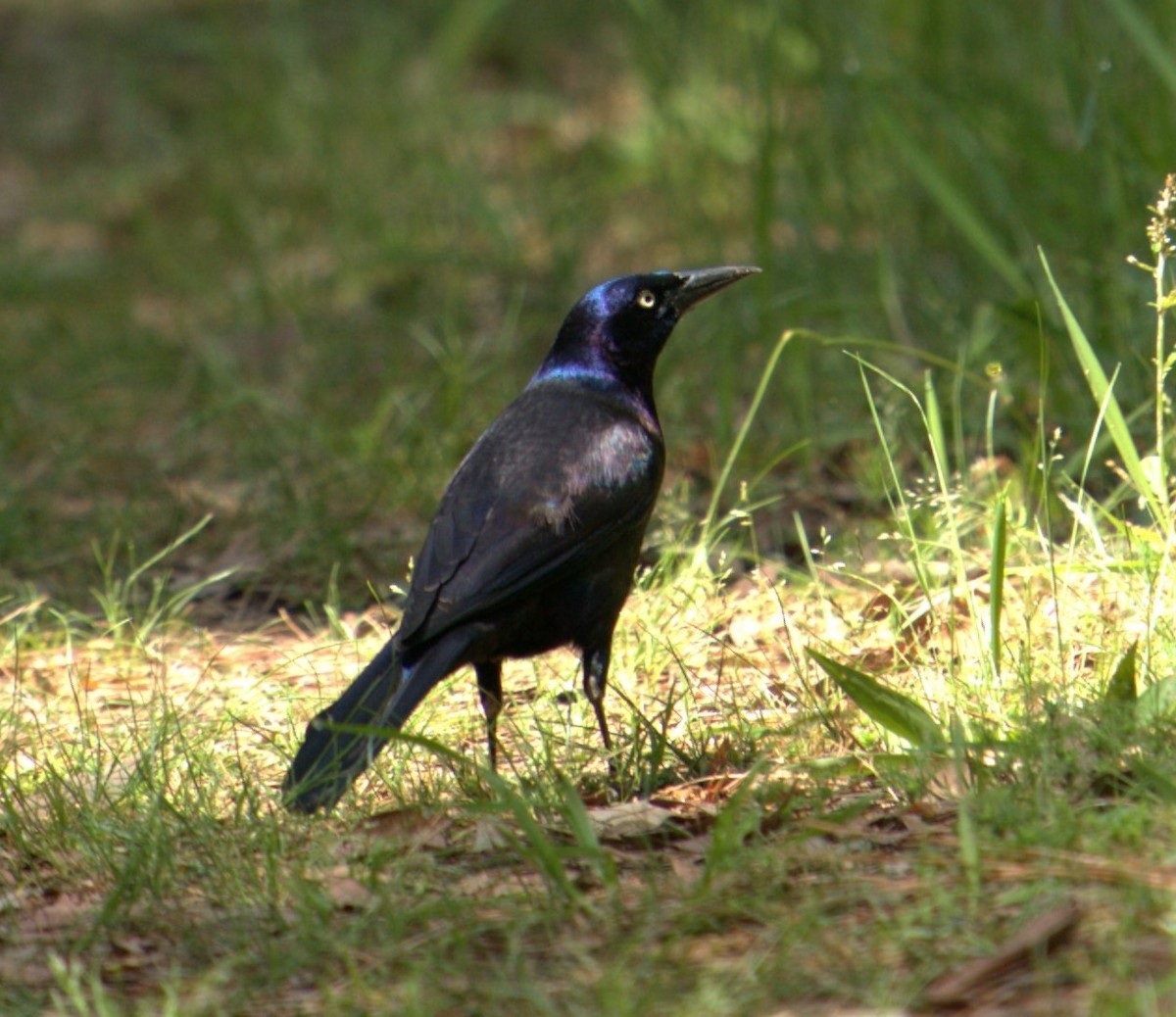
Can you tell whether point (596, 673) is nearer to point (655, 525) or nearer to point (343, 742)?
point (343, 742)

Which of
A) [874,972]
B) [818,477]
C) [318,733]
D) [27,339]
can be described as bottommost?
[874,972]

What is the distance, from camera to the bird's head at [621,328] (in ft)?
12.4

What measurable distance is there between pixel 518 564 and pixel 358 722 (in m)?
0.43

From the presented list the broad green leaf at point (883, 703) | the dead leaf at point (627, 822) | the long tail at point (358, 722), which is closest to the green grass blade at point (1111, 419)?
the broad green leaf at point (883, 703)

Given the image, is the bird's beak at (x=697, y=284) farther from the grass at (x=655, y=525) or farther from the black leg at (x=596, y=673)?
the black leg at (x=596, y=673)

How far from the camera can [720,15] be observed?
21.4ft

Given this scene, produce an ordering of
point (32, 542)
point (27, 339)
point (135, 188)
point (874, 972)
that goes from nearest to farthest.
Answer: point (874, 972), point (32, 542), point (27, 339), point (135, 188)

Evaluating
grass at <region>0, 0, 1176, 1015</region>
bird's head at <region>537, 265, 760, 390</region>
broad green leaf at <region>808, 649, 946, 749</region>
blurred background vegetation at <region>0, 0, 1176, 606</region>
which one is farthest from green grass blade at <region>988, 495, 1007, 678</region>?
bird's head at <region>537, 265, 760, 390</region>

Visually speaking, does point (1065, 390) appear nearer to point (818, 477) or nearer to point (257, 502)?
point (818, 477)

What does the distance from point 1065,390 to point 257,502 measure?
7.27 ft

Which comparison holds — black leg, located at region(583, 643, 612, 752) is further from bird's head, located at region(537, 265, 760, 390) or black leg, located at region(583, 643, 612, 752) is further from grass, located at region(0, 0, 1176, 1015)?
bird's head, located at region(537, 265, 760, 390)

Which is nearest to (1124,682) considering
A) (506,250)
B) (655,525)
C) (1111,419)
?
(1111,419)

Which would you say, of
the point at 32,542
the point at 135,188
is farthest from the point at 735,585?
the point at 135,188

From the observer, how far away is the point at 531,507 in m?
3.22
